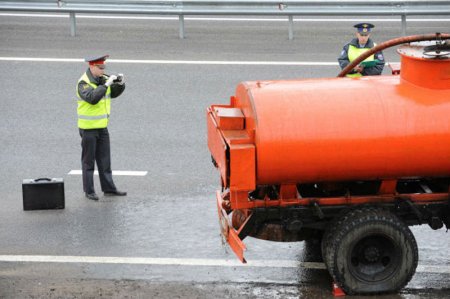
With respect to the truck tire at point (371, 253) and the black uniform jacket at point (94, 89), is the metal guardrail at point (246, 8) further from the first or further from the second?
the truck tire at point (371, 253)

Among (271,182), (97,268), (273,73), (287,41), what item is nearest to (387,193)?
(271,182)

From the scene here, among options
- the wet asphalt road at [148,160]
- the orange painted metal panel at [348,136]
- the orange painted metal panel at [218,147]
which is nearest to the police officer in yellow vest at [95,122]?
the wet asphalt road at [148,160]

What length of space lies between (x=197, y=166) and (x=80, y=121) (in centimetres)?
160

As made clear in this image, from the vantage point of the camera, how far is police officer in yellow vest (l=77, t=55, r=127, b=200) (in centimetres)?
1129

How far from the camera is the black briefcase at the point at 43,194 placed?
1081 centimetres

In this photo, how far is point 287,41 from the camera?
18000 mm

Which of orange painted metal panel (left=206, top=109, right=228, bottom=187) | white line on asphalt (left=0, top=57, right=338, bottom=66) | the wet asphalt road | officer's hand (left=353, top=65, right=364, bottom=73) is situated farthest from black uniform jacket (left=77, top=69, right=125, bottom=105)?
white line on asphalt (left=0, top=57, right=338, bottom=66)

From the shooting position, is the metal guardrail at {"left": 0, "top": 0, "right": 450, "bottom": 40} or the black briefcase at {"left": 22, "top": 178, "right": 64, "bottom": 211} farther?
the metal guardrail at {"left": 0, "top": 0, "right": 450, "bottom": 40}

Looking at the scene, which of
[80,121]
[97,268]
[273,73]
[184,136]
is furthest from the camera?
[273,73]

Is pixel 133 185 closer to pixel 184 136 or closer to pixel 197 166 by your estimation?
pixel 197 166

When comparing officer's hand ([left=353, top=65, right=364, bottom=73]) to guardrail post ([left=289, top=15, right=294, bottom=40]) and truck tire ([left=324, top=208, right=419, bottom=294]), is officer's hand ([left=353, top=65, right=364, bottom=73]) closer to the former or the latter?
truck tire ([left=324, top=208, right=419, bottom=294])

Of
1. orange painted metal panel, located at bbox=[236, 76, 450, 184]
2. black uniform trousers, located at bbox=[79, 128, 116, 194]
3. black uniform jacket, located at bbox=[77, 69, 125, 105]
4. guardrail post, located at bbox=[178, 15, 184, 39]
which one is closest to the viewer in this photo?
orange painted metal panel, located at bbox=[236, 76, 450, 184]

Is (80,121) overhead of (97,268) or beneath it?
overhead

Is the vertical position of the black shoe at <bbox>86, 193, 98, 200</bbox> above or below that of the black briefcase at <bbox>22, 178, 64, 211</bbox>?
below
